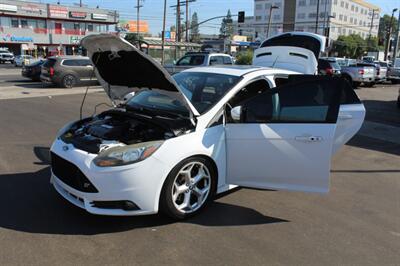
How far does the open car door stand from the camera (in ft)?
13.6

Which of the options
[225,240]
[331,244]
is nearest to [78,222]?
[225,240]

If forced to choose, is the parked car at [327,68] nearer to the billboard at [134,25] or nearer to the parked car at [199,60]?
the parked car at [199,60]

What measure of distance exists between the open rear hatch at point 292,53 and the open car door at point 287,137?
11.8 feet

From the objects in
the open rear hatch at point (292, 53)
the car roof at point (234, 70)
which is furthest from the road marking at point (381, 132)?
the car roof at point (234, 70)

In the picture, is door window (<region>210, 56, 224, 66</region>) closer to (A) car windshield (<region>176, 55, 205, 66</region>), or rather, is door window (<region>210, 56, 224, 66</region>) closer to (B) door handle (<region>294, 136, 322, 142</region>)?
(A) car windshield (<region>176, 55, 205, 66</region>)

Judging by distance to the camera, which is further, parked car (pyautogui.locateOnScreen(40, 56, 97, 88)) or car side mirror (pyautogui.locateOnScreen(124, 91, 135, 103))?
parked car (pyautogui.locateOnScreen(40, 56, 97, 88))

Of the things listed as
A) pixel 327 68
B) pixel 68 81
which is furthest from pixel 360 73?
pixel 68 81

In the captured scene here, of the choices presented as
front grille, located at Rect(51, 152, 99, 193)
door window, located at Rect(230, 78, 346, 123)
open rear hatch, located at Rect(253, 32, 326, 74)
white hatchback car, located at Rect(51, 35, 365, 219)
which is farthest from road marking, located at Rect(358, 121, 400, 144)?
front grille, located at Rect(51, 152, 99, 193)

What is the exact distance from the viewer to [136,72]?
4.72 metres

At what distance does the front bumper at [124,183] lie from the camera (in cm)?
368

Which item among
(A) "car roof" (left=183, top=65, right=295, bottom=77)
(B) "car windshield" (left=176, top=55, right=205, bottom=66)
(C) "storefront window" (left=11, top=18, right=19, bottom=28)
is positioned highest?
(C) "storefront window" (left=11, top=18, right=19, bottom=28)

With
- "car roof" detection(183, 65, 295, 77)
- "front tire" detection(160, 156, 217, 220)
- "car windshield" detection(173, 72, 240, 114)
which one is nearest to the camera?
"front tire" detection(160, 156, 217, 220)

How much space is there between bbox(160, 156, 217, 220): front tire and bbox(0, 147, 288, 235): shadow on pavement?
0.15m

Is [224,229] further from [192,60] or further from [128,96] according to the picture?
[192,60]
